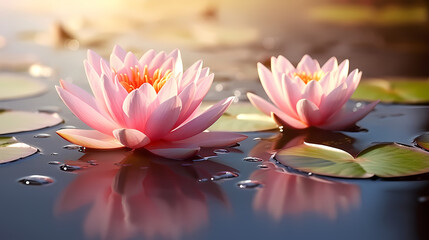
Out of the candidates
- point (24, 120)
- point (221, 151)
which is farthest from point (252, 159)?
point (24, 120)

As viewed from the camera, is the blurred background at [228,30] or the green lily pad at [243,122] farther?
the blurred background at [228,30]

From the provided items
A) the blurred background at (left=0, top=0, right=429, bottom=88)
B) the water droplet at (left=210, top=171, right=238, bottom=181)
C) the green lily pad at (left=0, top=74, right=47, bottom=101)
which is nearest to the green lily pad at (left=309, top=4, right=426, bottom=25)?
the blurred background at (left=0, top=0, right=429, bottom=88)

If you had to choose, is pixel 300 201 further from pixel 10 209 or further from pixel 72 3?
pixel 72 3

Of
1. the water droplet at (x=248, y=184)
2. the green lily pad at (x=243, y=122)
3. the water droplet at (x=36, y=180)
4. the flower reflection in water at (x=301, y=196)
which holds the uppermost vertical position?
the green lily pad at (x=243, y=122)

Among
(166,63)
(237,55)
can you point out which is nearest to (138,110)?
(166,63)

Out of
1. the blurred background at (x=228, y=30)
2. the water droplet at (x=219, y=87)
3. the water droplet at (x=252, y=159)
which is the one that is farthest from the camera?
the blurred background at (x=228, y=30)

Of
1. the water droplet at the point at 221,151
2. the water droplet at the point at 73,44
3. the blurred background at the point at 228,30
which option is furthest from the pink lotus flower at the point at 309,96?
the water droplet at the point at 73,44

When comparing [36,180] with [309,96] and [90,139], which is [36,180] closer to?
[90,139]

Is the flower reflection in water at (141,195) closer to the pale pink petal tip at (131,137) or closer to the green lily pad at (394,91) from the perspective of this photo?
the pale pink petal tip at (131,137)
